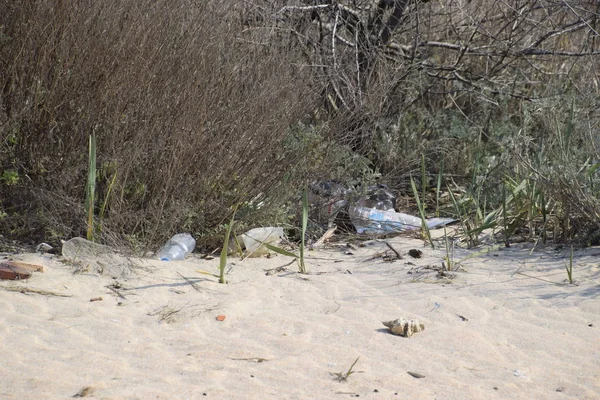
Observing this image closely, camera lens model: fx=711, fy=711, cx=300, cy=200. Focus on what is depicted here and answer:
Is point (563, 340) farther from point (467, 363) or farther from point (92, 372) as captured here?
point (92, 372)

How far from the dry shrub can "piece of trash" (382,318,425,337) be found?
67.1 inches

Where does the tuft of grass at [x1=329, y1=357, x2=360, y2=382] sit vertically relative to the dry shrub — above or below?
below

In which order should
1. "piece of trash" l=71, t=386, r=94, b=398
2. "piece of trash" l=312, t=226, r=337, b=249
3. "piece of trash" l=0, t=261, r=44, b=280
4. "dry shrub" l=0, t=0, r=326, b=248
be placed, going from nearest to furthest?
1. "piece of trash" l=71, t=386, r=94, b=398
2. "piece of trash" l=0, t=261, r=44, b=280
3. "dry shrub" l=0, t=0, r=326, b=248
4. "piece of trash" l=312, t=226, r=337, b=249

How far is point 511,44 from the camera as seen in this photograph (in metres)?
7.11

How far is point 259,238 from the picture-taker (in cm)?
500

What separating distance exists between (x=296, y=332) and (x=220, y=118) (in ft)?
6.38

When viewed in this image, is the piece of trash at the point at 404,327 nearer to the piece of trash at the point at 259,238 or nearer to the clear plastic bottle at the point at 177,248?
the piece of trash at the point at 259,238

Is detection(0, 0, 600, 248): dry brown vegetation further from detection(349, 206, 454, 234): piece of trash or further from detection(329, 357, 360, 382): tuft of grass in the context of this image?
detection(329, 357, 360, 382): tuft of grass

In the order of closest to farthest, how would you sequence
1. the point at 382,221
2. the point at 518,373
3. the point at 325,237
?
the point at 518,373
the point at 325,237
the point at 382,221

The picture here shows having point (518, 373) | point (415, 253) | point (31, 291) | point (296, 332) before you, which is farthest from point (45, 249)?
point (518, 373)

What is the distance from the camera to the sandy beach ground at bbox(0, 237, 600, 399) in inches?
110

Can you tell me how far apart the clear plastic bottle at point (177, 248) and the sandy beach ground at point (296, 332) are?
0.08 meters

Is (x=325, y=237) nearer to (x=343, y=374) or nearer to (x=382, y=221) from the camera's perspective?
(x=382, y=221)

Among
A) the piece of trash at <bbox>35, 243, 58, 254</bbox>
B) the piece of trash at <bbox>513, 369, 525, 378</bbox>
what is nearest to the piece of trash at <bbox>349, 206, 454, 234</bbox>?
the piece of trash at <bbox>35, 243, 58, 254</bbox>
